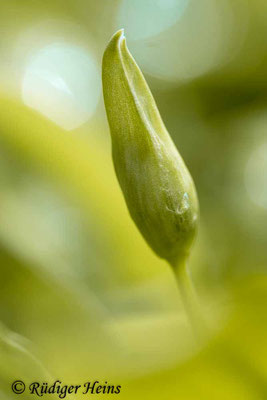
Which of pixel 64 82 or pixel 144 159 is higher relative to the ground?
pixel 64 82

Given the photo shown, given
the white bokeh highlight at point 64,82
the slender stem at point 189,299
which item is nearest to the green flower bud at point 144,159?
the slender stem at point 189,299

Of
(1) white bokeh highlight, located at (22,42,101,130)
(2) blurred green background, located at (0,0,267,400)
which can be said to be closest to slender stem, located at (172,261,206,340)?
(2) blurred green background, located at (0,0,267,400)

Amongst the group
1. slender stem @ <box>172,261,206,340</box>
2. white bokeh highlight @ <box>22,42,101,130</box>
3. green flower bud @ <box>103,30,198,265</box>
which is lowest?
slender stem @ <box>172,261,206,340</box>

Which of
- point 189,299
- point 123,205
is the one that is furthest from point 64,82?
point 189,299

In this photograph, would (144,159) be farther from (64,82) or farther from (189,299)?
(64,82)

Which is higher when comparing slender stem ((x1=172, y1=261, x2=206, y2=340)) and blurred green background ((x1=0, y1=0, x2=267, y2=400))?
blurred green background ((x1=0, y1=0, x2=267, y2=400))

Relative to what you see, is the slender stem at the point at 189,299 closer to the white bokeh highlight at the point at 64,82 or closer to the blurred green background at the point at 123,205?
the blurred green background at the point at 123,205

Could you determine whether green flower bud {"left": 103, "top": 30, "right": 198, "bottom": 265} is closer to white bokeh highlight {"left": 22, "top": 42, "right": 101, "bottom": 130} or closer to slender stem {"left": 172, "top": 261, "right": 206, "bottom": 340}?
slender stem {"left": 172, "top": 261, "right": 206, "bottom": 340}
